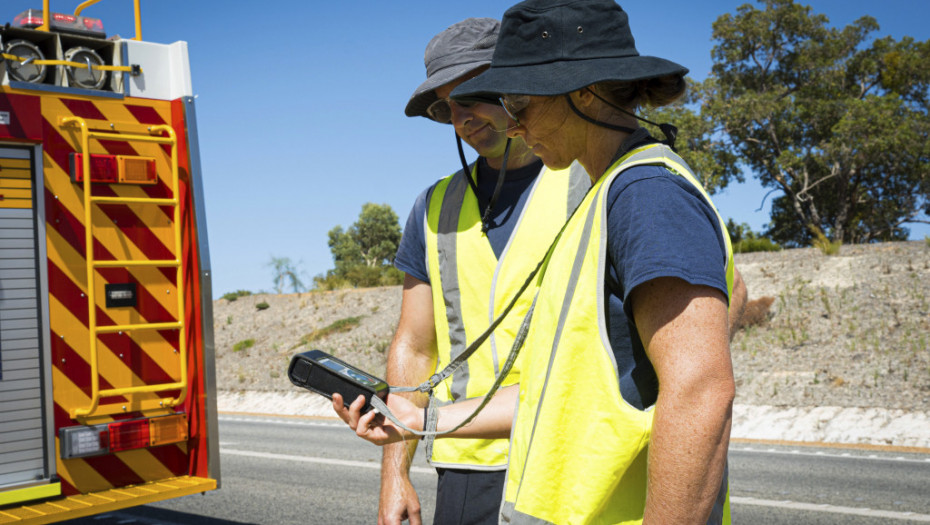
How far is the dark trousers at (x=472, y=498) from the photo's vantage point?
2744 millimetres

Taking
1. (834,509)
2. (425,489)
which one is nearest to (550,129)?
(834,509)

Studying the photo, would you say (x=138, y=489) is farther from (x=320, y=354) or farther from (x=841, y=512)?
(x=841, y=512)

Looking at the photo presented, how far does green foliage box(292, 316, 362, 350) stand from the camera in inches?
977

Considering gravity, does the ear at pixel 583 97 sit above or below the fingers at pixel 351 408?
above

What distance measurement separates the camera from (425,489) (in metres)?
8.55

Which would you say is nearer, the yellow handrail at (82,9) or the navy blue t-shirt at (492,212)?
the navy blue t-shirt at (492,212)

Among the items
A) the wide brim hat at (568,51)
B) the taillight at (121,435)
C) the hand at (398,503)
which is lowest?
the hand at (398,503)

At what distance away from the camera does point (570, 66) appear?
1715mm

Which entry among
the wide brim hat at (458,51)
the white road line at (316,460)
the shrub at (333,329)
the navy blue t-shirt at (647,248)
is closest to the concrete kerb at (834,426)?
the white road line at (316,460)

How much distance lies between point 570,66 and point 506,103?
0.22 meters

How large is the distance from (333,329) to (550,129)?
77.5ft

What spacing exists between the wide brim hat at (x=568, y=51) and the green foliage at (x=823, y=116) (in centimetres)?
2802

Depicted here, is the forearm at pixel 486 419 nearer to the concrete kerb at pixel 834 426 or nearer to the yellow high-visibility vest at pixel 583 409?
the yellow high-visibility vest at pixel 583 409

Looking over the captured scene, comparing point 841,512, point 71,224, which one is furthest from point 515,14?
point 841,512
